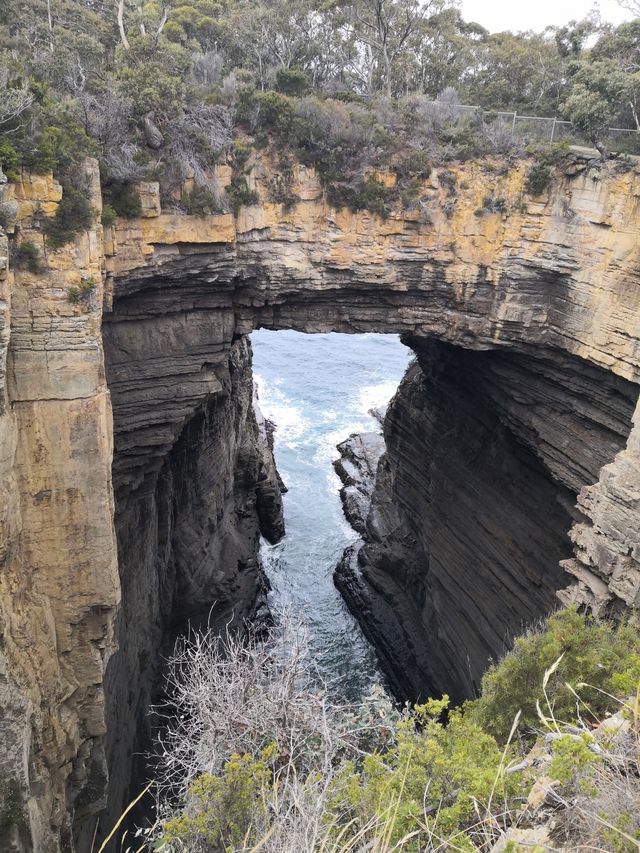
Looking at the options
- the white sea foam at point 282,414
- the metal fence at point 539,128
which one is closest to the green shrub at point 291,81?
the metal fence at point 539,128

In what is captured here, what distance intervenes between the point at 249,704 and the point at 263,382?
35.4 metres

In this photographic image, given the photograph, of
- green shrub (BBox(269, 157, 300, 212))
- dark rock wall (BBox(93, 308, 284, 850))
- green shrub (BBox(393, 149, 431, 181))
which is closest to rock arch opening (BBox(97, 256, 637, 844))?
dark rock wall (BBox(93, 308, 284, 850))

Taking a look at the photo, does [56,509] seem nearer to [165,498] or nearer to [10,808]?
[10,808]

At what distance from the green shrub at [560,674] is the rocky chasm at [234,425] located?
2.35 metres

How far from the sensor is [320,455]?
35.1 meters

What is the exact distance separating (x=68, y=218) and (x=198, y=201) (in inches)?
A: 145

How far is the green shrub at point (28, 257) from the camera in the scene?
8.52 metres

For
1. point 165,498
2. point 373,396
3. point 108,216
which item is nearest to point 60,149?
point 108,216

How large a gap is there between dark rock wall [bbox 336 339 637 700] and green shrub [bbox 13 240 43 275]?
438 inches

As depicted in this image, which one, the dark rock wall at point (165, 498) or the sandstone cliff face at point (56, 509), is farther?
the dark rock wall at point (165, 498)

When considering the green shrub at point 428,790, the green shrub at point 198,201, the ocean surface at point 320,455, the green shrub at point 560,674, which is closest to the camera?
the green shrub at point 428,790

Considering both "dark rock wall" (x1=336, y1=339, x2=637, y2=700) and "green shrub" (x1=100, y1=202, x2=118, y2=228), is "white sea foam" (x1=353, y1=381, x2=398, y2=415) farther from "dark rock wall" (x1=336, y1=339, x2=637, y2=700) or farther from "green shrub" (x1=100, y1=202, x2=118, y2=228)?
"green shrub" (x1=100, y1=202, x2=118, y2=228)

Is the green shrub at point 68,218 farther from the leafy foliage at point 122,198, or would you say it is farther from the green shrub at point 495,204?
the green shrub at point 495,204

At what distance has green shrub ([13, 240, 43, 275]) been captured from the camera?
852cm
